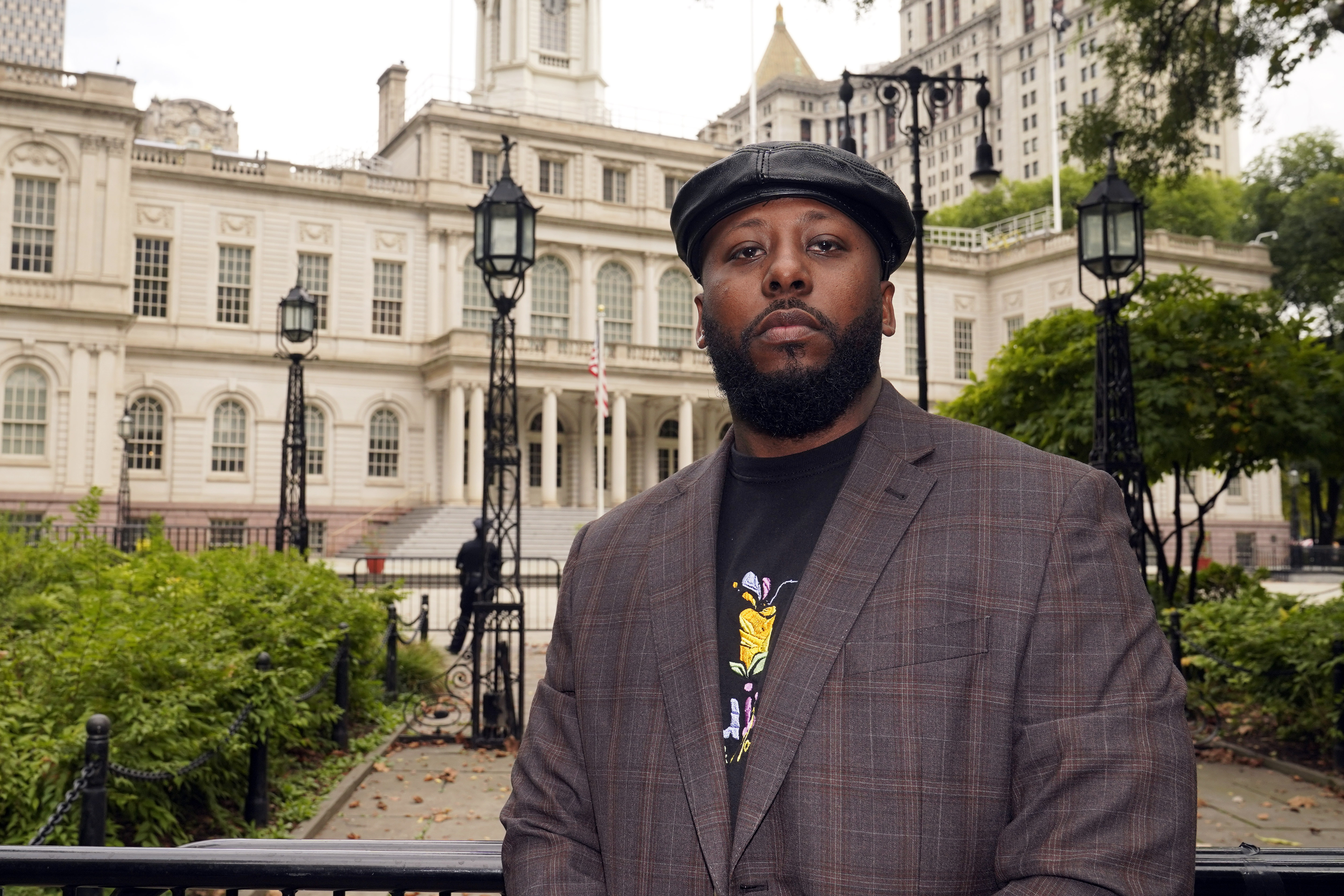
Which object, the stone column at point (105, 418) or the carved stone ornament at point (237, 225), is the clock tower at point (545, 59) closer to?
the carved stone ornament at point (237, 225)

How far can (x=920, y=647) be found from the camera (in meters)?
1.80

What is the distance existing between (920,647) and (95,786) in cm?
379

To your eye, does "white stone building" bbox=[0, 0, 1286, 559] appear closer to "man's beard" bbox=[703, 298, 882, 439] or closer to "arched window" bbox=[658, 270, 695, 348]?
"arched window" bbox=[658, 270, 695, 348]

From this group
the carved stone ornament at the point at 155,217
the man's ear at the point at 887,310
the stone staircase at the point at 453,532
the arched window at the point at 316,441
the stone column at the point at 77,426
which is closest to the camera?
the man's ear at the point at 887,310

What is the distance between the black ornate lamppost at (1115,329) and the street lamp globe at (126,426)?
2983 centimetres

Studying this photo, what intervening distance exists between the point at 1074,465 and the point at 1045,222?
52.9 meters

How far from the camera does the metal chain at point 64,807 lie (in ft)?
11.8

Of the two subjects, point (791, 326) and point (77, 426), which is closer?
point (791, 326)

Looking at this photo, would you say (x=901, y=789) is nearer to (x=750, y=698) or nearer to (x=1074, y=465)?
(x=750, y=698)

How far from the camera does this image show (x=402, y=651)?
1175 cm

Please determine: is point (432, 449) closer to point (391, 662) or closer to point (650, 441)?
point (650, 441)

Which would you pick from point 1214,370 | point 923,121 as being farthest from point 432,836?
point 923,121

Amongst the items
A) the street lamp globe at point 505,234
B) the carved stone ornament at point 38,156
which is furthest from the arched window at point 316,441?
the street lamp globe at point 505,234

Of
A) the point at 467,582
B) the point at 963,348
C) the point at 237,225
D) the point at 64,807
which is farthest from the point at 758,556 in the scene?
the point at 963,348
